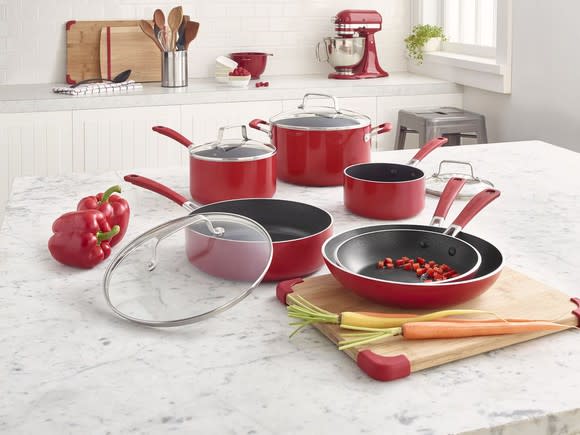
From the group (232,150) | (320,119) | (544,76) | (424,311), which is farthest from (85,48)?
(424,311)

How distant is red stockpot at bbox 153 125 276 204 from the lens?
188 cm

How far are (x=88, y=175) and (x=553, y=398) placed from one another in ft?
5.52

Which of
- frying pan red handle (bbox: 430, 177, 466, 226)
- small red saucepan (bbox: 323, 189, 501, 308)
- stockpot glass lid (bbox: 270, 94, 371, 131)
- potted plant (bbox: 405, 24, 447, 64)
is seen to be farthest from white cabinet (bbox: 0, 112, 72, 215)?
small red saucepan (bbox: 323, 189, 501, 308)

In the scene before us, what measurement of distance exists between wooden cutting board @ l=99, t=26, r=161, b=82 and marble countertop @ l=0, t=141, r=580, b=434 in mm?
3547

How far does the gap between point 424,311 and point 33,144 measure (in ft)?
11.5

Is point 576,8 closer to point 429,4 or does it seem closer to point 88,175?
point 429,4

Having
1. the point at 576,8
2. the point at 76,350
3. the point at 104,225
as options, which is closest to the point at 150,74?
the point at 576,8

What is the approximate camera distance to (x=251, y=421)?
995mm

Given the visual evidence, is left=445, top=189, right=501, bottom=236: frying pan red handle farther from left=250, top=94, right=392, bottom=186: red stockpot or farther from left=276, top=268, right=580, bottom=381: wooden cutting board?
left=250, top=94, right=392, bottom=186: red stockpot

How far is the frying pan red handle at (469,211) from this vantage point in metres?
1.48

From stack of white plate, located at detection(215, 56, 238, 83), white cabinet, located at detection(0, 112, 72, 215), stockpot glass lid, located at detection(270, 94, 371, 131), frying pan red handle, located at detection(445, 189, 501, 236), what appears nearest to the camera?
frying pan red handle, located at detection(445, 189, 501, 236)

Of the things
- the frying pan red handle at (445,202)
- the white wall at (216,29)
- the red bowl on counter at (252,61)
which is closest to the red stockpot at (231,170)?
the frying pan red handle at (445,202)

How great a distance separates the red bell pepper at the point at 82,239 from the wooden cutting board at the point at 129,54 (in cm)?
352

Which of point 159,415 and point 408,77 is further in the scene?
point 408,77
